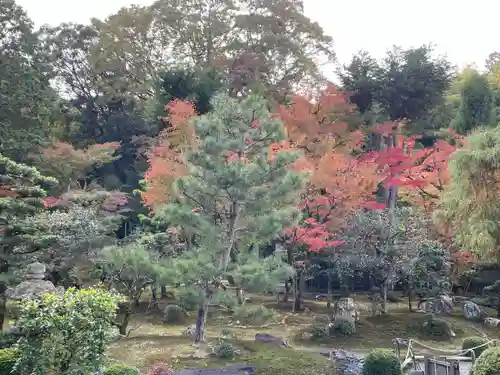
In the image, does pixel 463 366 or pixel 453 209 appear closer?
pixel 463 366

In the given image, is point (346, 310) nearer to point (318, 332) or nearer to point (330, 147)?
point (318, 332)

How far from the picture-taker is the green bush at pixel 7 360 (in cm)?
751

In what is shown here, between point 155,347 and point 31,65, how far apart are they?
16.7 metres

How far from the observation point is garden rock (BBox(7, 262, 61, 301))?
358 inches

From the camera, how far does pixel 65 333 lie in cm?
687

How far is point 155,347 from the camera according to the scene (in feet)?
37.2

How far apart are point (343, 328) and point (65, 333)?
319 inches

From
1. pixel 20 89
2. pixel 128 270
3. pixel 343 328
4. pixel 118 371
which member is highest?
pixel 20 89

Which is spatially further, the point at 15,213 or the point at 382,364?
the point at 15,213

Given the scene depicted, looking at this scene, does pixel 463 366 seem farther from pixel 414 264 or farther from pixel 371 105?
pixel 371 105

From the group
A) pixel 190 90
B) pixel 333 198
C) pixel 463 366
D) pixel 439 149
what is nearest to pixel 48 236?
pixel 333 198

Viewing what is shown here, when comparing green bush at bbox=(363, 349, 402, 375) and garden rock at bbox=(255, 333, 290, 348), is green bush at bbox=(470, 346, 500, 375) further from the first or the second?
garden rock at bbox=(255, 333, 290, 348)

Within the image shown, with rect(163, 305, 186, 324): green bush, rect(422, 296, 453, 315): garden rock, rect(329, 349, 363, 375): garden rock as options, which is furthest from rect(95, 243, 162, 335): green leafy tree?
rect(422, 296, 453, 315): garden rock

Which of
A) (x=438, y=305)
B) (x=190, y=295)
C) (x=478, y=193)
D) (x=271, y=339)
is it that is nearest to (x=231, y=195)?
(x=190, y=295)
